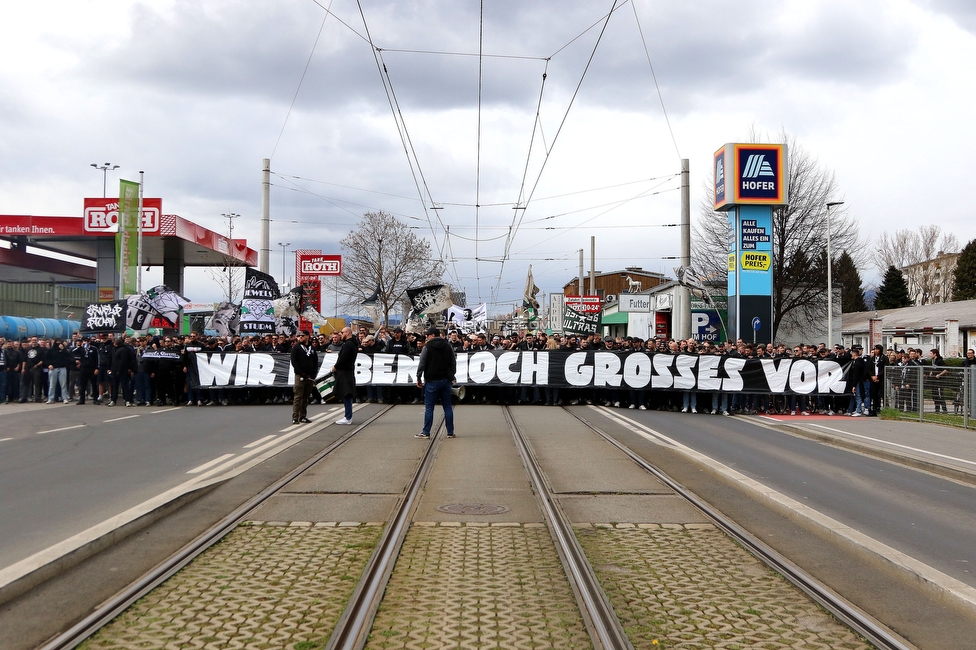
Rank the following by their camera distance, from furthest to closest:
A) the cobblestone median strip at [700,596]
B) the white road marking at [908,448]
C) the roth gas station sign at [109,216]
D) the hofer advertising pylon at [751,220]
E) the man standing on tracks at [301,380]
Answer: the roth gas station sign at [109,216], the hofer advertising pylon at [751,220], the man standing on tracks at [301,380], the white road marking at [908,448], the cobblestone median strip at [700,596]

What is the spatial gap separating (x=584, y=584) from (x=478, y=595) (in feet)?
2.22

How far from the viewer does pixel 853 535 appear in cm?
648

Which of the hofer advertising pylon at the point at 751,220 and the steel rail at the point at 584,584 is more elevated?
the hofer advertising pylon at the point at 751,220

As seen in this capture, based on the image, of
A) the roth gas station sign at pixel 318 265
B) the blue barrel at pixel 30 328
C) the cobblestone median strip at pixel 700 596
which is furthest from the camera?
the blue barrel at pixel 30 328

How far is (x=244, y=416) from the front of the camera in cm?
1705

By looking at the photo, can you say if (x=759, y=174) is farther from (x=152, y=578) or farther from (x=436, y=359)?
(x=152, y=578)

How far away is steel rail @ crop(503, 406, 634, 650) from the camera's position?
4.28 m

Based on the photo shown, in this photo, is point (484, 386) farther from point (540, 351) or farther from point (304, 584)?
point (304, 584)

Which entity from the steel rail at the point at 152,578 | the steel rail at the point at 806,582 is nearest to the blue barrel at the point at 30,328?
the steel rail at the point at 152,578

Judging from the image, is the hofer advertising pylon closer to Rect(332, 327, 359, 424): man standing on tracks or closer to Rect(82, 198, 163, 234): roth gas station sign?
Rect(332, 327, 359, 424): man standing on tracks

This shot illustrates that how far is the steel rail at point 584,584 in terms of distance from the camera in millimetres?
4281

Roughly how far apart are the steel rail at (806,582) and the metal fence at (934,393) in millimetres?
11036

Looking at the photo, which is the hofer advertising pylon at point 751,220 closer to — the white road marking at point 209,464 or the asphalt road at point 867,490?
the asphalt road at point 867,490

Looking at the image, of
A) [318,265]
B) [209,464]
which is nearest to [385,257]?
[318,265]
